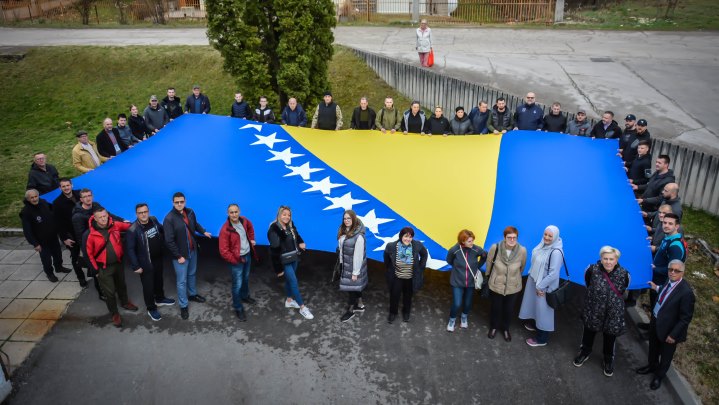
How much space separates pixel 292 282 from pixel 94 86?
560 inches

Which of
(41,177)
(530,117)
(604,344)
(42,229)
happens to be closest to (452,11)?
(530,117)

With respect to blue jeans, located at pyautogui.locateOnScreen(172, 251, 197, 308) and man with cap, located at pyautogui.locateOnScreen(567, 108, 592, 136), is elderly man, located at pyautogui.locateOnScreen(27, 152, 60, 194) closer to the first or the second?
blue jeans, located at pyautogui.locateOnScreen(172, 251, 197, 308)

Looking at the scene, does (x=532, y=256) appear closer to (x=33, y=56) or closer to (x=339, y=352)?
(x=339, y=352)

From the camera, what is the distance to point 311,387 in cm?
593

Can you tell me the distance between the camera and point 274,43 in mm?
12781

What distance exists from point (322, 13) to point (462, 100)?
4.04m

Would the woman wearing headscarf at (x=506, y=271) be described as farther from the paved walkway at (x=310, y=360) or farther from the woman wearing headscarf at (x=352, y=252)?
the woman wearing headscarf at (x=352, y=252)

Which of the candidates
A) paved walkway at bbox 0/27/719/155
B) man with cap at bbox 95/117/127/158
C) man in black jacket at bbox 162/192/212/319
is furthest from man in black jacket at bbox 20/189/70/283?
paved walkway at bbox 0/27/719/155

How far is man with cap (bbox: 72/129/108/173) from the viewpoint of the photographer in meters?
A: 9.33

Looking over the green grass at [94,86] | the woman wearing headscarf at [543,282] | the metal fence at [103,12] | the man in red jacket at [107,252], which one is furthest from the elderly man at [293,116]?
the metal fence at [103,12]

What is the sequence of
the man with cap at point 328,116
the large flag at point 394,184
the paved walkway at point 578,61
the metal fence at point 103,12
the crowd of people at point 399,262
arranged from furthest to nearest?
the metal fence at point 103,12 < the paved walkway at point 578,61 < the man with cap at point 328,116 < the large flag at point 394,184 < the crowd of people at point 399,262

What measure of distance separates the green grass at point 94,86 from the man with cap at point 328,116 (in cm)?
309

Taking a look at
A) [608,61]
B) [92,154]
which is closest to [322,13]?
[92,154]

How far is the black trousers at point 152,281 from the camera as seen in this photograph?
22.5ft
